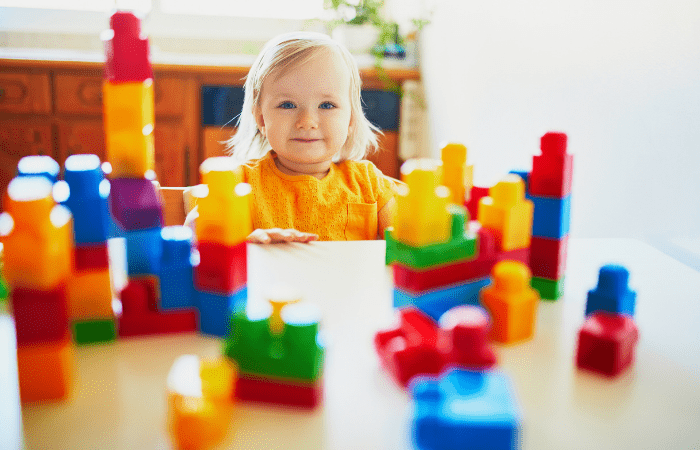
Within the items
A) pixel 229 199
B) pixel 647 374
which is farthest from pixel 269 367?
pixel 647 374

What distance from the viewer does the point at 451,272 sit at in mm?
572

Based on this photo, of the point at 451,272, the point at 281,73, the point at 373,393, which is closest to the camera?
the point at 373,393

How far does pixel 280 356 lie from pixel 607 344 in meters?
0.27

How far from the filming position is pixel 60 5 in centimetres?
278

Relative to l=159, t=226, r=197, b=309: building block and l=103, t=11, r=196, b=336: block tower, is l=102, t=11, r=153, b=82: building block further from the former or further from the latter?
l=159, t=226, r=197, b=309: building block

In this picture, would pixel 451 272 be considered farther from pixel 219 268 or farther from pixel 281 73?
pixel 281 73

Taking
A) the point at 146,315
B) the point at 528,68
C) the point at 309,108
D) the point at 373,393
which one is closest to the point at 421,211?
the point at 373,393

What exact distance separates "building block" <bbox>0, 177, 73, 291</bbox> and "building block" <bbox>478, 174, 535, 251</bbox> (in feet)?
1.30

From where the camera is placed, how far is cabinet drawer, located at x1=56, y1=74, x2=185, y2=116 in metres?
2.34

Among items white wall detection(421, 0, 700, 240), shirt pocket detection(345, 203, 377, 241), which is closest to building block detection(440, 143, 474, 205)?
white wall detection(421, 0, 700, 240)

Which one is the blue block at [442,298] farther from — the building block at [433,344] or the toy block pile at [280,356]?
the toy block pile at [280,356]

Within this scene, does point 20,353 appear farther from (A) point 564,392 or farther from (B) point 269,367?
(A) point 564,392

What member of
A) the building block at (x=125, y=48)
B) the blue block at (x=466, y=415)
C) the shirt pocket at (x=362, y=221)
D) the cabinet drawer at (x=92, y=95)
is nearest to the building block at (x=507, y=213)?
the blue block at (x=466, y=415)

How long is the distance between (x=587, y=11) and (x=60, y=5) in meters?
2.46
